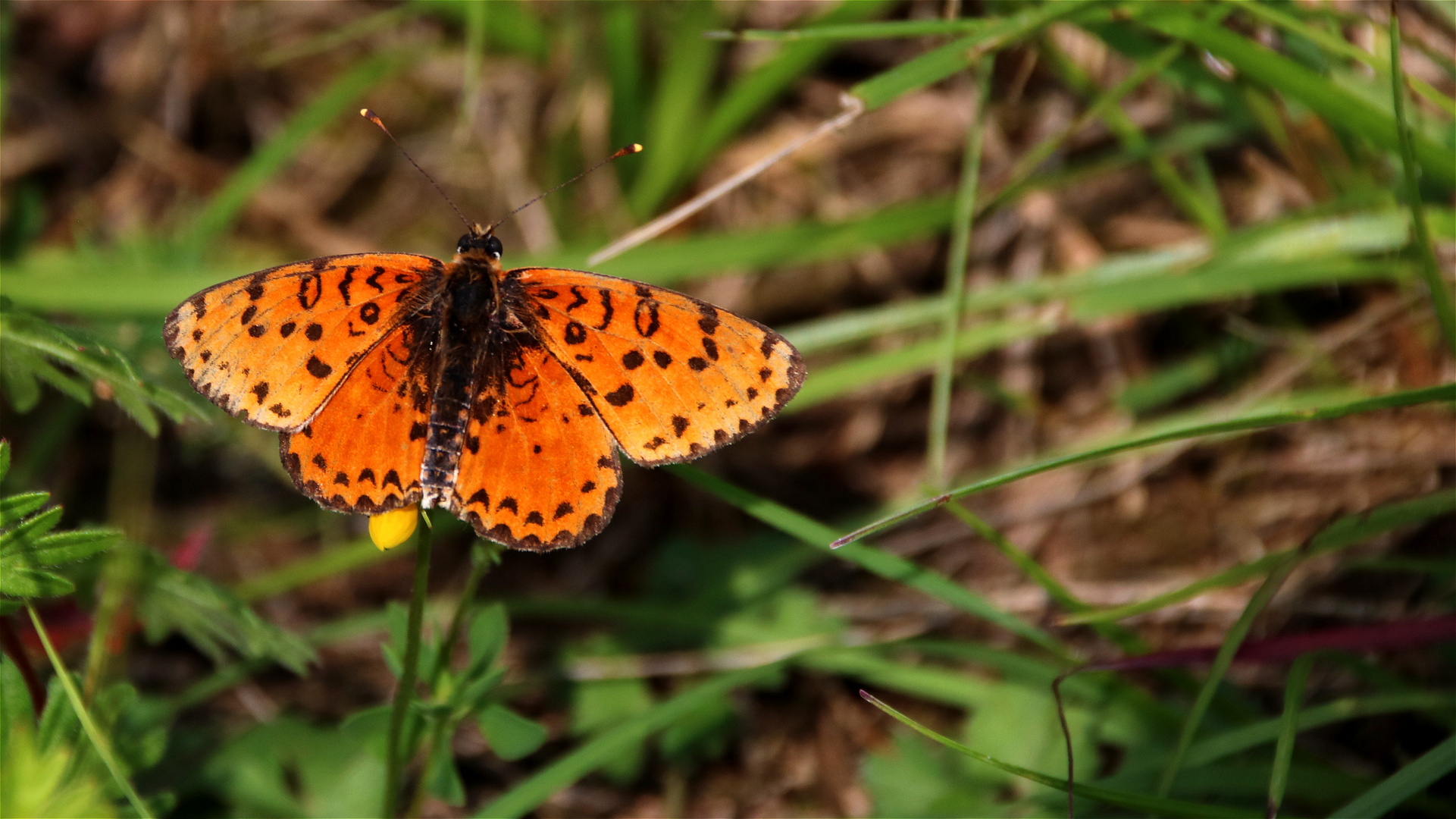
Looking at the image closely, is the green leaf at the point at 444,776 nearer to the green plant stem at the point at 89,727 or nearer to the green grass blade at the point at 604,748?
the green grass blade at the point at 604,748

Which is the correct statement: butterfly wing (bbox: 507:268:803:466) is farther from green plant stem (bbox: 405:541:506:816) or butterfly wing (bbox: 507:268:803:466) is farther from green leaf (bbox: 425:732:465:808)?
green leaf (bbox: 425:732:465:808)

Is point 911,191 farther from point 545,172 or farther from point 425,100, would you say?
point 425,100

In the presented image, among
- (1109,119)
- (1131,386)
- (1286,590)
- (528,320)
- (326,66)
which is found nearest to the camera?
(528,320)

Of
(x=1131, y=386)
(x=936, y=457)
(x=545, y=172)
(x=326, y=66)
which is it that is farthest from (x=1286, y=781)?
(x=326, y=66)

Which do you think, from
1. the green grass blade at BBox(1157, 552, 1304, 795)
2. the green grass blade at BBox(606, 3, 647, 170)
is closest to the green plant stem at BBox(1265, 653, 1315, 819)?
the green grass blade at BBox(1157, 552, 1304, 795)

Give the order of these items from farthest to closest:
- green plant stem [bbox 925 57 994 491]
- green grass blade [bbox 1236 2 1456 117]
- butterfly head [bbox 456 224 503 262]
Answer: green plant stem [bbox 925 57 994 491], butterfly head [bbox 456 224 503 262], green grass blade [bbox 1236 2 1456 117]

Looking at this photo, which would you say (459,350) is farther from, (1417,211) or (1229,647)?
(1417,211)

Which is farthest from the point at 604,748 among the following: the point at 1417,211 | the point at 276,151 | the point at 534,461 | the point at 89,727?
the point at 276,151
